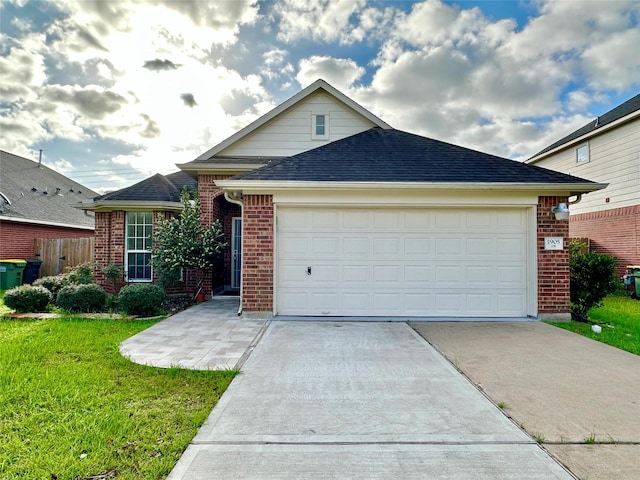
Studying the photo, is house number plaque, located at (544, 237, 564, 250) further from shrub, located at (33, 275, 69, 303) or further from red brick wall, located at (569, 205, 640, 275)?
shrub, located at (33, 275, 69, 303)

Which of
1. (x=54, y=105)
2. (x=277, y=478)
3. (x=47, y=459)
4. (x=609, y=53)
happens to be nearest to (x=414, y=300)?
(x=277, y=478)

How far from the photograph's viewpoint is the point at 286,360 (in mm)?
4773

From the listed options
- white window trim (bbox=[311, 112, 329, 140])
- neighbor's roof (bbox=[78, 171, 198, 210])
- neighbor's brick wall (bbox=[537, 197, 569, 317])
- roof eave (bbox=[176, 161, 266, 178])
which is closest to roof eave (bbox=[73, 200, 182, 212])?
neighbor's roof (bbox=[78, 171, 198, 210])

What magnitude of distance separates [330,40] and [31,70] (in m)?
9.34

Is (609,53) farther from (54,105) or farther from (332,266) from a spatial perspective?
(54,105)

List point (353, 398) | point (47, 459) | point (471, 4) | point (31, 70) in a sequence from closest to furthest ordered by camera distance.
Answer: point (47, 459) → point (353, 398) → point (471, 4) → point (31, 70)

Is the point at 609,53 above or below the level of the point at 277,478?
above

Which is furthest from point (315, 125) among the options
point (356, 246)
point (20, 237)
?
point (20, 237)

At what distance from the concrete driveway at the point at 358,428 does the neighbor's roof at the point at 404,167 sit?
3.98 metres

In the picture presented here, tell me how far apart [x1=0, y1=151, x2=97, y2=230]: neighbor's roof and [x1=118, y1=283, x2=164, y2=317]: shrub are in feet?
24.8

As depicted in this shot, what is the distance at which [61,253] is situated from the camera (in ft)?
46.1

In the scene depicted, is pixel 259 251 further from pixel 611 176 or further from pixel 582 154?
pixel 582 154

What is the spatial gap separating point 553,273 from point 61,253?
17249 millimetres

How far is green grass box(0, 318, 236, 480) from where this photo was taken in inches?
98.4
